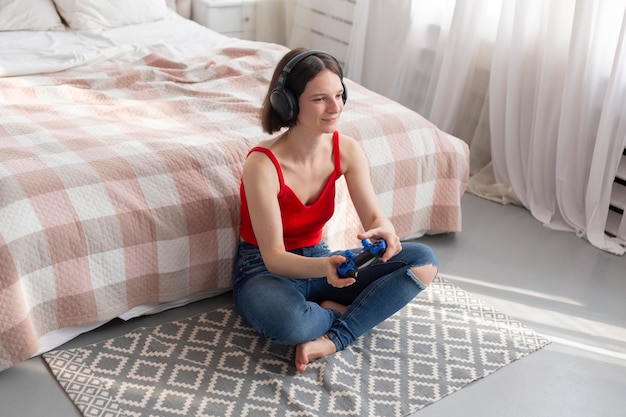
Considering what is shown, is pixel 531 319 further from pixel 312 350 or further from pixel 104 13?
pixel 104 13

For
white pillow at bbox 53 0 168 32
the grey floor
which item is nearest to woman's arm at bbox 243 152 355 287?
the grey floor

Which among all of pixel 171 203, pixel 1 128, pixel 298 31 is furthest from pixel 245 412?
pixel 298 31

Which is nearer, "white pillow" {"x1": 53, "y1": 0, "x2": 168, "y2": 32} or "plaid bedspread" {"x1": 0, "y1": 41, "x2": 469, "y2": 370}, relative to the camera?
"plaid bedspread" {"x1": 0, "y1": 41, "x2": 469, "y2": 370}

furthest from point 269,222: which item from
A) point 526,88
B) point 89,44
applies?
point 89,44

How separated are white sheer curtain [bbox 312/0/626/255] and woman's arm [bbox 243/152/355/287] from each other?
4.44ft

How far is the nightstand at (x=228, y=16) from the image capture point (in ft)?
12.5

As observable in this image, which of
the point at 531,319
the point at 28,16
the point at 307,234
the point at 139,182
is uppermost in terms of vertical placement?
the point at 28,16

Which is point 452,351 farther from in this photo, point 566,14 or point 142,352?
point 566,14

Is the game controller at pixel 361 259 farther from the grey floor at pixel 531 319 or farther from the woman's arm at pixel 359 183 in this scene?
the grey floor at pixel 531 319

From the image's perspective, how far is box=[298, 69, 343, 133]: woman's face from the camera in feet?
6.18

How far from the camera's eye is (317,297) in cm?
211

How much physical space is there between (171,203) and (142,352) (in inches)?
15.6

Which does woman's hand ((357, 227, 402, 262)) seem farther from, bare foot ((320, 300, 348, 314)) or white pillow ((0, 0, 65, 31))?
white pillow ((0, 0, 65, 31))

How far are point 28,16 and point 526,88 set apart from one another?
2.05 metres
